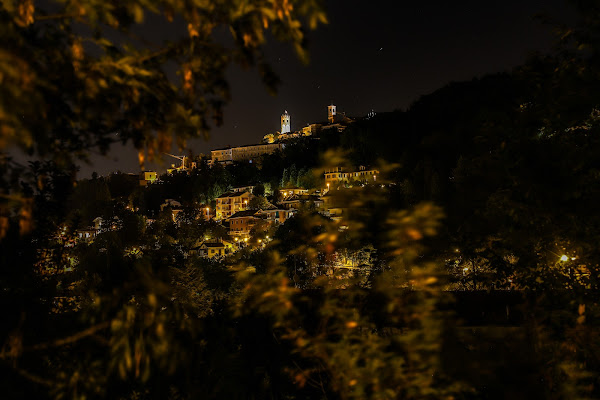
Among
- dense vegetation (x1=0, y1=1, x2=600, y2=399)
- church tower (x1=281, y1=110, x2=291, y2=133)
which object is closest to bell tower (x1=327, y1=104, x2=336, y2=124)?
church tower (x1=281, y1=110, x2=291, y2=133)

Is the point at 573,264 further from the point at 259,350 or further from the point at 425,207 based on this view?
the point at 259,350

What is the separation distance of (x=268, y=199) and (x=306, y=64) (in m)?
52.2

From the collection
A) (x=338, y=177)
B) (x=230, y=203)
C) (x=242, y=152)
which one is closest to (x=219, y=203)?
(x=230, y=203)

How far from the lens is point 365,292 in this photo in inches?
109

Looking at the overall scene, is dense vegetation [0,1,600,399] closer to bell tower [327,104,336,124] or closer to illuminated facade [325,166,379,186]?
illuminated facade [325,166,379,186]

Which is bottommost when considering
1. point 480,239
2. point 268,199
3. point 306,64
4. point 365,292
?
point 365,292

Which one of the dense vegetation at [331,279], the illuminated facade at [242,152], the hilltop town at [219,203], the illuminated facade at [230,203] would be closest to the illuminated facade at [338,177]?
the dense vegetation at [331,279]

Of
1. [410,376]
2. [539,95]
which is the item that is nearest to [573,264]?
[539,95]

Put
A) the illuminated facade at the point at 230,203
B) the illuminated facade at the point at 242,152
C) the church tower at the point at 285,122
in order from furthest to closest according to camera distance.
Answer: the church tower at the point at 285,122, the illuminated facade at the point at 242,152, the illuminated facade at the point at 230,203

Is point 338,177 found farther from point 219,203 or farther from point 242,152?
point 242,152

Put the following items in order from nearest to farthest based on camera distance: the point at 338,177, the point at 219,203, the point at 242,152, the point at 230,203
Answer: the point at 338,177 → the point at 230,203 → the point at 219,203 → the point at 242,152

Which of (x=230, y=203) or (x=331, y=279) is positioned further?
(x=230, y=203)

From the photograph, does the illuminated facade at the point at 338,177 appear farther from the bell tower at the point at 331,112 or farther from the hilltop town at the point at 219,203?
the bell tower at the point at 331,112

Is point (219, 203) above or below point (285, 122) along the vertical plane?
below
